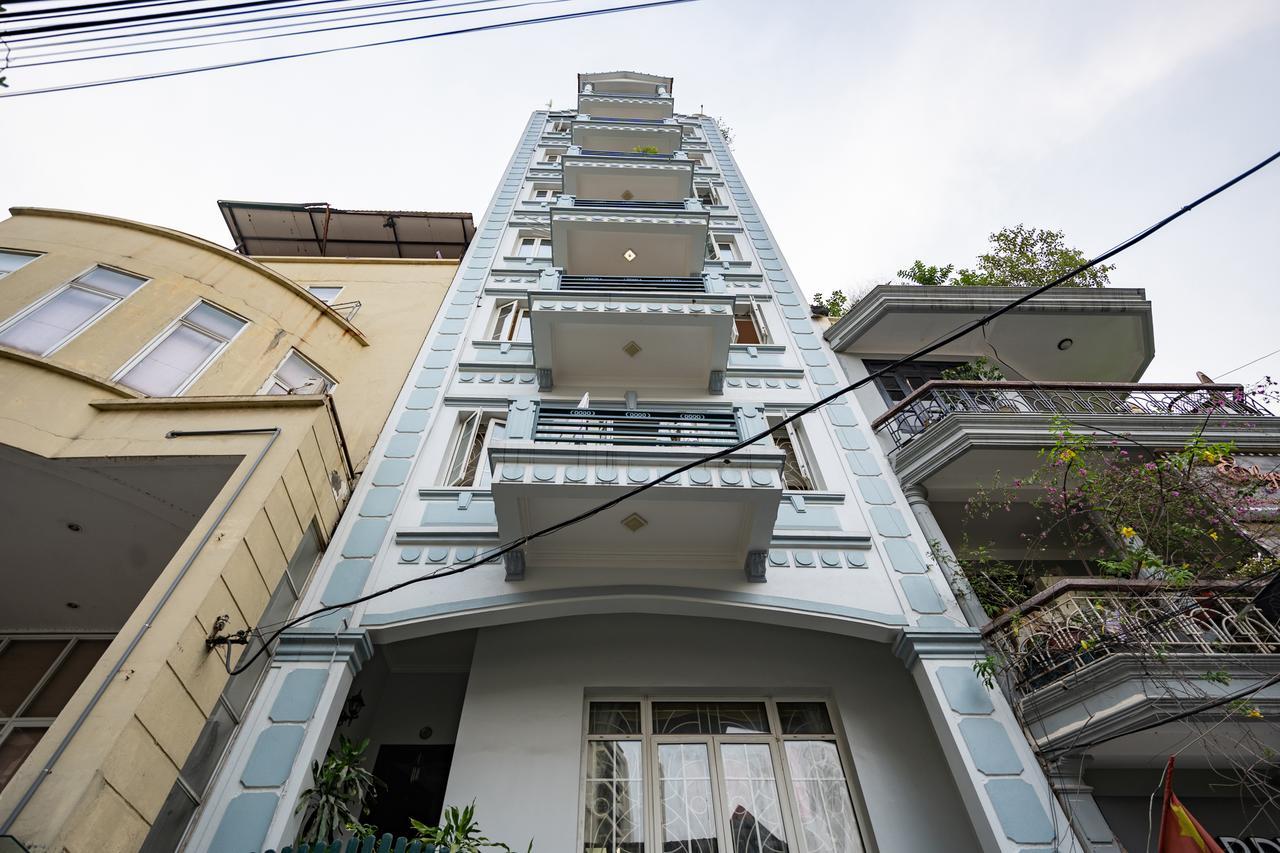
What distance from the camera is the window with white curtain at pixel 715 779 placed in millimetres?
6492

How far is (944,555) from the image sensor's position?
25.8ft

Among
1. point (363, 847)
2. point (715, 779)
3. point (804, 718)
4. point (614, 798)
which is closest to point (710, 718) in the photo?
point (715, 779)

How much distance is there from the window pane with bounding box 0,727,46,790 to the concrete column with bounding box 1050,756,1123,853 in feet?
34.5

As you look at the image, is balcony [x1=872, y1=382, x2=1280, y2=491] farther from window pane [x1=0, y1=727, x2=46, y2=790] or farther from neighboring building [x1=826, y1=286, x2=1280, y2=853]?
window pane [x1=0, y1=727, x2=46, y2=790]

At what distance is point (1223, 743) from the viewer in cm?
583

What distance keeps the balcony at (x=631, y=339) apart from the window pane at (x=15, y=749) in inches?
299

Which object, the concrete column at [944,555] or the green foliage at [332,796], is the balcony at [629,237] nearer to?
the concrete column at [944,555]

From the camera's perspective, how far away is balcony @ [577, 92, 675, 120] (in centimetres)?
2202

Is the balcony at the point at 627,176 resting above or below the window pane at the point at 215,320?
above

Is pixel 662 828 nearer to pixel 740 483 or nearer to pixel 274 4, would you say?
pixel 740 483

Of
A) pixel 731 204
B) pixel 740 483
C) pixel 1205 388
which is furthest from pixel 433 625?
pixel 731 204

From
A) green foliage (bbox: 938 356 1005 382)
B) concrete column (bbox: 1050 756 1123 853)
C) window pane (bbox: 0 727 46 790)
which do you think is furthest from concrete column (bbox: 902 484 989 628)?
window pane (bbox: 0 727 46 790)

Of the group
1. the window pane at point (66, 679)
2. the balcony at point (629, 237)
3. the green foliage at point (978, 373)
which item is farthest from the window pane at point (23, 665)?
the green foliage at point (978, 373)

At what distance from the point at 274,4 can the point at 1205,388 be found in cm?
1195
